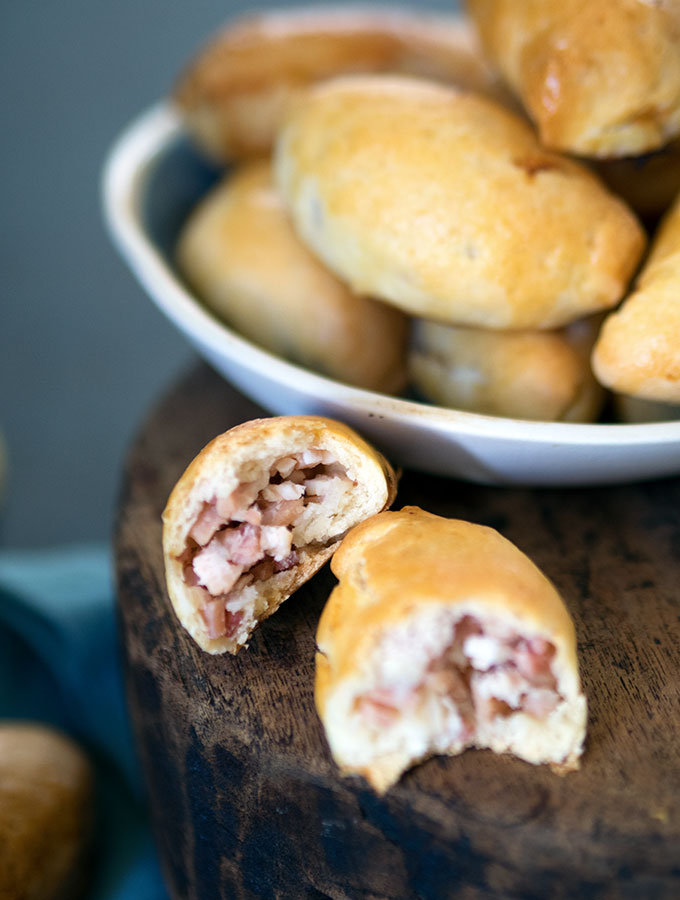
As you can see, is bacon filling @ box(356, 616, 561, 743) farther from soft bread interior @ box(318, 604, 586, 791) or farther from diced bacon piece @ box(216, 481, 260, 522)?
diced bacon piece @ box(216, 481, 260, 522)

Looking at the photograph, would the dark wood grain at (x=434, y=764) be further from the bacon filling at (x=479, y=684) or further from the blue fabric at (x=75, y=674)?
the blue fabric at (x=75, y=674)

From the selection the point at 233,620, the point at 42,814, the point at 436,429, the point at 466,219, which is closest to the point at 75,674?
the point at 42,814

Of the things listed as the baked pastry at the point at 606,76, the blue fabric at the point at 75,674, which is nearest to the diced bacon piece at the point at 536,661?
the baked pastry at the point at 606,76

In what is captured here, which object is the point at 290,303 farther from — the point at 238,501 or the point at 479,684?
the point at 479,684

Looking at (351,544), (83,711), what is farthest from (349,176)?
(83,711)

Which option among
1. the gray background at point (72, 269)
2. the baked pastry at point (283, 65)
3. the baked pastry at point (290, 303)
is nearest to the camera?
the baked pastry at point (290, 303)

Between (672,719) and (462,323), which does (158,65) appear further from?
(672,719)
